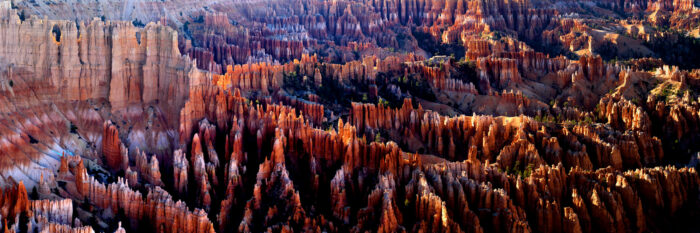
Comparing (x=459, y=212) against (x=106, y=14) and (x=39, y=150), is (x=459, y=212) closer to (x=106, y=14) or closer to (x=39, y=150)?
(x=39, y=150)

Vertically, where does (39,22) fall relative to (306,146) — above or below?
above

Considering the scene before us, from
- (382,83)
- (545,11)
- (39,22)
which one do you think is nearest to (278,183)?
(39,22)

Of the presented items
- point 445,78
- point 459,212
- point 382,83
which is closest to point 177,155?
point 459,212

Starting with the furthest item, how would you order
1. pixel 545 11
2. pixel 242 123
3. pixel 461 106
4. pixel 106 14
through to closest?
pixel 545 11 < pixel 106 14 < pixel 461 106 < pixel 242 123

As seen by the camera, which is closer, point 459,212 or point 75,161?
point 459,212

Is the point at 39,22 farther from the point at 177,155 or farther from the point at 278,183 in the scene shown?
the point at 278,183

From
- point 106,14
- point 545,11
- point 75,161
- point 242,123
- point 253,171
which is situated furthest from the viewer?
point 545,11
